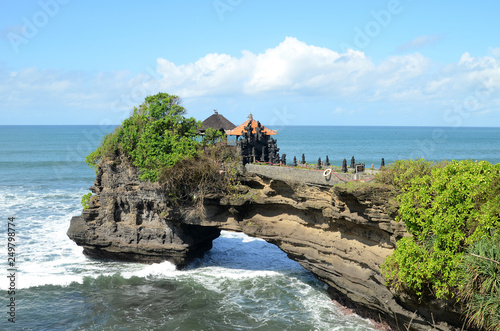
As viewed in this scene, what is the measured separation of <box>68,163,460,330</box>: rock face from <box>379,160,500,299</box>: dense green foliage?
93 cm

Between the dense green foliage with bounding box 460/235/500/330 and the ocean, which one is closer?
the dense green foliage with bounding box 460/235/500/330

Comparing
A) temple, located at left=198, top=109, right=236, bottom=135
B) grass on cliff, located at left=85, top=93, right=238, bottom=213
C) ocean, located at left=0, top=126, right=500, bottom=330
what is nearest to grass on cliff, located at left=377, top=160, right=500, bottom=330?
ocean, located at left=0, top=126, right=500, bottom=330

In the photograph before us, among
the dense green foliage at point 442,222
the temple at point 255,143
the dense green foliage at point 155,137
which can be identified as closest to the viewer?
the dense green foliage at point 442,222

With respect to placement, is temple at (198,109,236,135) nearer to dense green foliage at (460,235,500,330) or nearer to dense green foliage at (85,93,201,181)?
dense green foliage at (85,93,201,181)

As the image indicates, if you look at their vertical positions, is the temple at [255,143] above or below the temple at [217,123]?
below

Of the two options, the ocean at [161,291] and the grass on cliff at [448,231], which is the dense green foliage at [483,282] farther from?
the ocean at [161,291]

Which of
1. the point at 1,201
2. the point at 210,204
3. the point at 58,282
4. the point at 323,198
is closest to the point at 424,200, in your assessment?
the point at 323,198

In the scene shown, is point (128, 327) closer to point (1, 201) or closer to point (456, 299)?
point (456, 299)

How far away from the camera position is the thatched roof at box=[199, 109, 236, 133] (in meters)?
27.3

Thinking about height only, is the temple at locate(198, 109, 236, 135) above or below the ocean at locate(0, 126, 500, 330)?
above

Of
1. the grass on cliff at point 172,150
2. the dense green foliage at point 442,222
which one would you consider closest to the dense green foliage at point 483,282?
the dense green foliage at point 442,222

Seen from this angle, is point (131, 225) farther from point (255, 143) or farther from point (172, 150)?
point (255, 143)

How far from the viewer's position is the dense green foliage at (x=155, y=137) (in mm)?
23625

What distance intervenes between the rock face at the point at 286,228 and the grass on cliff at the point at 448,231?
90 cm
